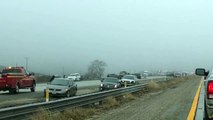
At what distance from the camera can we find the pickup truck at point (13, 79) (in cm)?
3453

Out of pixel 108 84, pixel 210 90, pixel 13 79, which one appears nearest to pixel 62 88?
pixel 13 79

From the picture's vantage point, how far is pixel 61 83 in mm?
33031

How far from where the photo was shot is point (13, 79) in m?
34.8

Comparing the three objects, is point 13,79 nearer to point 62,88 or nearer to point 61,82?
point 61,82

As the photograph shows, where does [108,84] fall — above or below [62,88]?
above

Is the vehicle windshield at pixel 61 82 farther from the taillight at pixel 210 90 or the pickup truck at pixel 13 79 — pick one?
the taillight at pixel 210 90

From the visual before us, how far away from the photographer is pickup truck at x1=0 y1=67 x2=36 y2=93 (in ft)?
113

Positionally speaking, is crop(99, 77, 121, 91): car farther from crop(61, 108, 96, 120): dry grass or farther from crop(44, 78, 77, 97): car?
crop(61, 108, 96, 120): dry grass

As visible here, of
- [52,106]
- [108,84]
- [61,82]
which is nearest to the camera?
[52,106]

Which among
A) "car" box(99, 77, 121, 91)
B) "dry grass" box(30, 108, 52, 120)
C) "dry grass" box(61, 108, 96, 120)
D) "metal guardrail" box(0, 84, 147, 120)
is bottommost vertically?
"dry grass" box(61, 108, 96, 120)

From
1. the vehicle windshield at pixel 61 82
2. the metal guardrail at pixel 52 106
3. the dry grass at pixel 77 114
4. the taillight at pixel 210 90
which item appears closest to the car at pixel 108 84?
the vehicle windshield at pixel 61 82

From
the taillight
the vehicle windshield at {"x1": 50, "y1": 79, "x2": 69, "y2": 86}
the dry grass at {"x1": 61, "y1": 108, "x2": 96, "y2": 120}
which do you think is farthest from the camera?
the vehicle windshield at {"x1": 50, "y1": 79, "x2": 69, "y2": 86}

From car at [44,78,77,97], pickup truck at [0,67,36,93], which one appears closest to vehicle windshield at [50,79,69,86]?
car at [44,78,77,97]

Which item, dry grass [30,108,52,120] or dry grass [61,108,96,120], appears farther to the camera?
dry grass [61,108,96,120]
